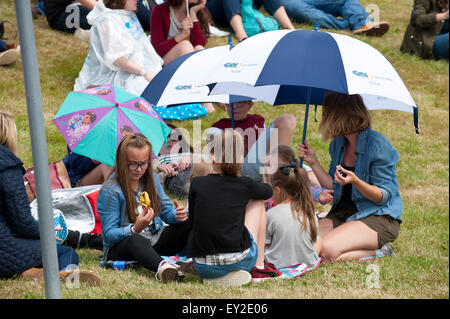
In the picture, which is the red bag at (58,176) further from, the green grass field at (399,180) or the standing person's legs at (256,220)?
the standing person's legs at (256,220)

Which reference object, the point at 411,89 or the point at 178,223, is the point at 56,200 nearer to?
the point at 178,223

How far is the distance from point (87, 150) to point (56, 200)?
1.78 ft

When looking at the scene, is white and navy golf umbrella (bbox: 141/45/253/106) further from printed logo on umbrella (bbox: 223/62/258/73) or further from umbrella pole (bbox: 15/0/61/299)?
umbrella pole (bbox: 15/0/61/299)

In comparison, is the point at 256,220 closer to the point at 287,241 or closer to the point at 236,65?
the point at 287,241

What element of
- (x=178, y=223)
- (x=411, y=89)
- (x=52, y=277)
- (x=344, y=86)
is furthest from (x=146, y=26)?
(x=52, y=277)

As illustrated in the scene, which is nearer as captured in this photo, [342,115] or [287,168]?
[287,168]

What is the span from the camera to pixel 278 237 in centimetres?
457

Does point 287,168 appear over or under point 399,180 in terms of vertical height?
over

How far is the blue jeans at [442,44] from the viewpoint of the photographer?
9.55m

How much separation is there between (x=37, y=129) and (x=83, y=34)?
21.0 feet

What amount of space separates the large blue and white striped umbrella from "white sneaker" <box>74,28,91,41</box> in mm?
4876

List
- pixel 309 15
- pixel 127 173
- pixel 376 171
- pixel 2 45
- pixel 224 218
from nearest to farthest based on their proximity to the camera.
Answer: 1. pixel 224 218
2. pixel 127 173
3. pixel 376 171
4. pixel 2 45
5. pixel 309 15

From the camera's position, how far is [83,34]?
910 cm

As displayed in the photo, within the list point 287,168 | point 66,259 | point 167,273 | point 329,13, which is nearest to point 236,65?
point 287,168
